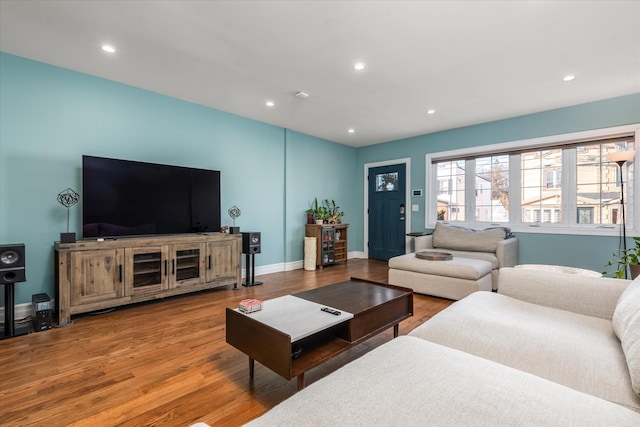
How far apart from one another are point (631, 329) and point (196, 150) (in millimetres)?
4340

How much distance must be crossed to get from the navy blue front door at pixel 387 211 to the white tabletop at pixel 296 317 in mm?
4181

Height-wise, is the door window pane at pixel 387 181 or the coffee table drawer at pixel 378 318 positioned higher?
the door window pane at pixel 387 181

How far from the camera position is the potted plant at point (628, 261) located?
10.1ft

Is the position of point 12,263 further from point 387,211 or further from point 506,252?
point 387,211

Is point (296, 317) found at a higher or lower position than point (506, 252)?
lower

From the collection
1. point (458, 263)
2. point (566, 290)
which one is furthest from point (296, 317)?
point (458, 263)

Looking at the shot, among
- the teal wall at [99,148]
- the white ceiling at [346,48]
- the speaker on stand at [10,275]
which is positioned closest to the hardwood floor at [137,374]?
the speaker on stand at [10,275]

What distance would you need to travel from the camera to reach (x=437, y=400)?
0.86m

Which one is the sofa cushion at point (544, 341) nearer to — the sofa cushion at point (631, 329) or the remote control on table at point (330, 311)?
the sofa cushion at point (631, 329)

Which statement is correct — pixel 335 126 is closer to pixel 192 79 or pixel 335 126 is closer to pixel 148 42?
pixel 192 79

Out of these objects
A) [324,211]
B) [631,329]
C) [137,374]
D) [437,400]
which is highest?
[324,211]

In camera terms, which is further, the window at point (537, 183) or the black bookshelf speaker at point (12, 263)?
the window at point (537, 183)

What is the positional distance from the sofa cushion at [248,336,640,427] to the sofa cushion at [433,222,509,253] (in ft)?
11.4

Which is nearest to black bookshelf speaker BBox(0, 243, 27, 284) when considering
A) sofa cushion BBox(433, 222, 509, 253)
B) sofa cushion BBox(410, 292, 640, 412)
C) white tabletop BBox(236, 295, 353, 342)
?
white tabletop BBox(236, 295, 353, 342)
